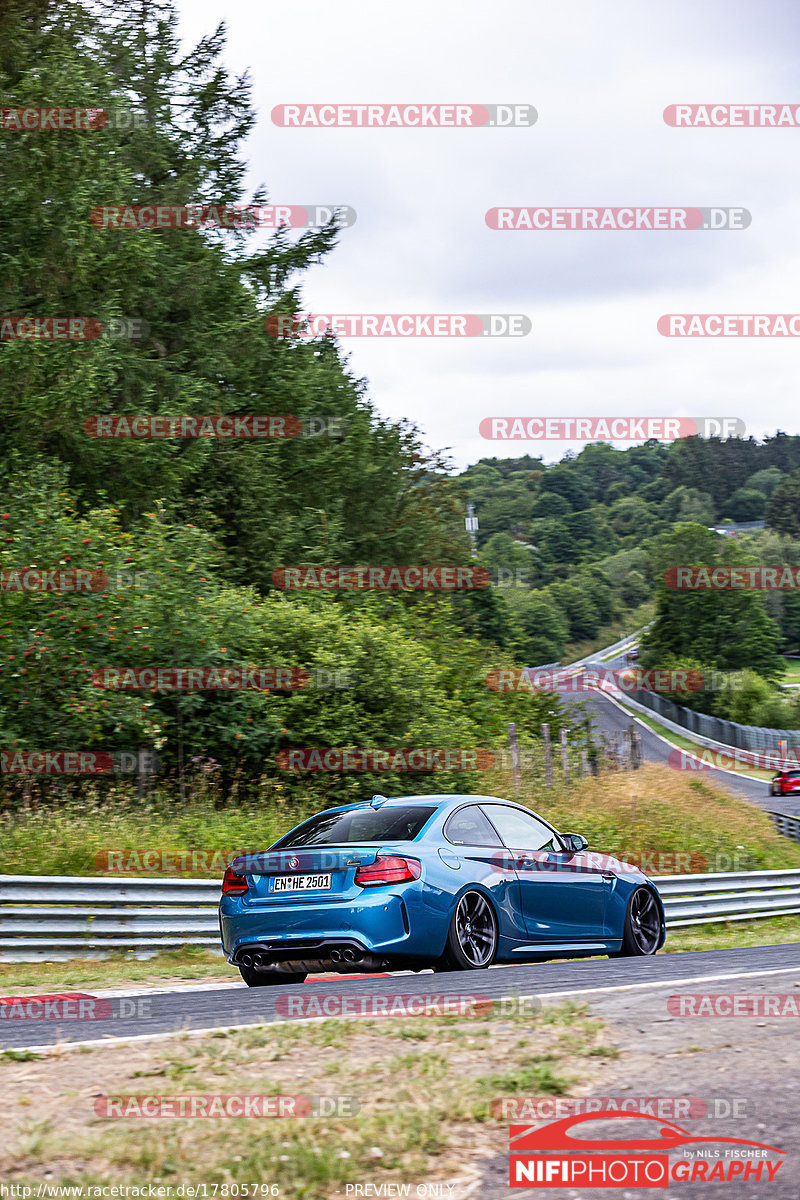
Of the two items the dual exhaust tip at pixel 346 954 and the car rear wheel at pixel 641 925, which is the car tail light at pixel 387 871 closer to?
the dual exhaust tip at pixel 346 954

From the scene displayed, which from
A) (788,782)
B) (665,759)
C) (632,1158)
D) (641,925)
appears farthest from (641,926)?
(665,759)

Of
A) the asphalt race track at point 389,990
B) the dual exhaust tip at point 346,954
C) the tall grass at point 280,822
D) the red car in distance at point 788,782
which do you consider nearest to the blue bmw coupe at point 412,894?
the dual exhaust tip at point 346,954

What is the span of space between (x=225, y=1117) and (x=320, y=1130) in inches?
14.6

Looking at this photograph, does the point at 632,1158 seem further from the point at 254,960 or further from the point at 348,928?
the point at 254,960

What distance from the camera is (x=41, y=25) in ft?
84.0

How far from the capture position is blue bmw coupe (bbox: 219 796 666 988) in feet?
26.9

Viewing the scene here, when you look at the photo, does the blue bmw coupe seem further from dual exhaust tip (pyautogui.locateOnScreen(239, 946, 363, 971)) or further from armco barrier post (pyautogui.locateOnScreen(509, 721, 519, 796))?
armco barrier post (pyautogui.locateOnScreen(509, 721, 519, 796))

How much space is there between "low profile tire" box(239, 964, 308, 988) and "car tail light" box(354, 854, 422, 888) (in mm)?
1069

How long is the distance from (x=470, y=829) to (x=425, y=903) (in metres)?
1.02

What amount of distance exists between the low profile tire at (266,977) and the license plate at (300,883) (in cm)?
69

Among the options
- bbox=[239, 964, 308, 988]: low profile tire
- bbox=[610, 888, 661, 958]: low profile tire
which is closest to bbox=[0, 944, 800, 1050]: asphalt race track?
bbox=[239, 964, 308, 988]: low profile tire

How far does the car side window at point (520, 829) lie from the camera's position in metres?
9.55

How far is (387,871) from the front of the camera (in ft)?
27.1

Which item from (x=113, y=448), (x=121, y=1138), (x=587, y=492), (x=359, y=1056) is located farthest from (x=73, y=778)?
(x=587, y=492)
